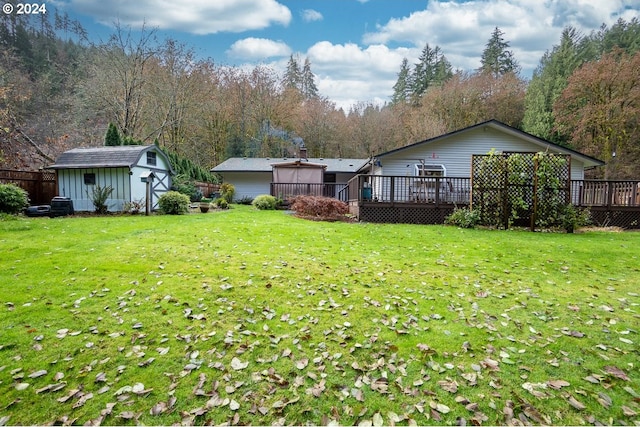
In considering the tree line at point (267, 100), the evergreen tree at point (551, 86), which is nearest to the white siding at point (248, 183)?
the tree line at point (267, 100)

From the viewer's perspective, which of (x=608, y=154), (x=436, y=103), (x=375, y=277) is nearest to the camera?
(x=375, y=277)

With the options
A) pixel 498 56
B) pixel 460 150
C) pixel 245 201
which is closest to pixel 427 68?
pixel 498 56

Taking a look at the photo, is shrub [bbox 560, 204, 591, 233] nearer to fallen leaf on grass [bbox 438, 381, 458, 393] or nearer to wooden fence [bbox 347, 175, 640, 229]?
wooden fence [bbox 347, 175, 640, 229]

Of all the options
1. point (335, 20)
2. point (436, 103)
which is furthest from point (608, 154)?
point (335, 20)

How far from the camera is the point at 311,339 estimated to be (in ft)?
10.4

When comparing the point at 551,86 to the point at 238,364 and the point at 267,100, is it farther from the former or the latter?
the point at 238,364

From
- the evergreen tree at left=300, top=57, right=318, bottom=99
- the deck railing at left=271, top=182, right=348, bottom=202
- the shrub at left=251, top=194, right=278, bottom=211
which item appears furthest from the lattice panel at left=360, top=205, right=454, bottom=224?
the evergreen tree at left=300, top=57, right=318, bottom=99

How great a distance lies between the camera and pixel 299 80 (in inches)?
1388

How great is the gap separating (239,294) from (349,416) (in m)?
2.36

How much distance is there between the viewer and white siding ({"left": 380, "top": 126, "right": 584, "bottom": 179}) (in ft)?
49.8

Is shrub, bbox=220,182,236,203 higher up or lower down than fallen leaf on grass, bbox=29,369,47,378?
higher up

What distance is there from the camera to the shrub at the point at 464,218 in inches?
404

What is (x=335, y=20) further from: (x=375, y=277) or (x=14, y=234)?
(x=14, y=234)

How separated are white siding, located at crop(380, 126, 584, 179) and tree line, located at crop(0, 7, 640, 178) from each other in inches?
441
